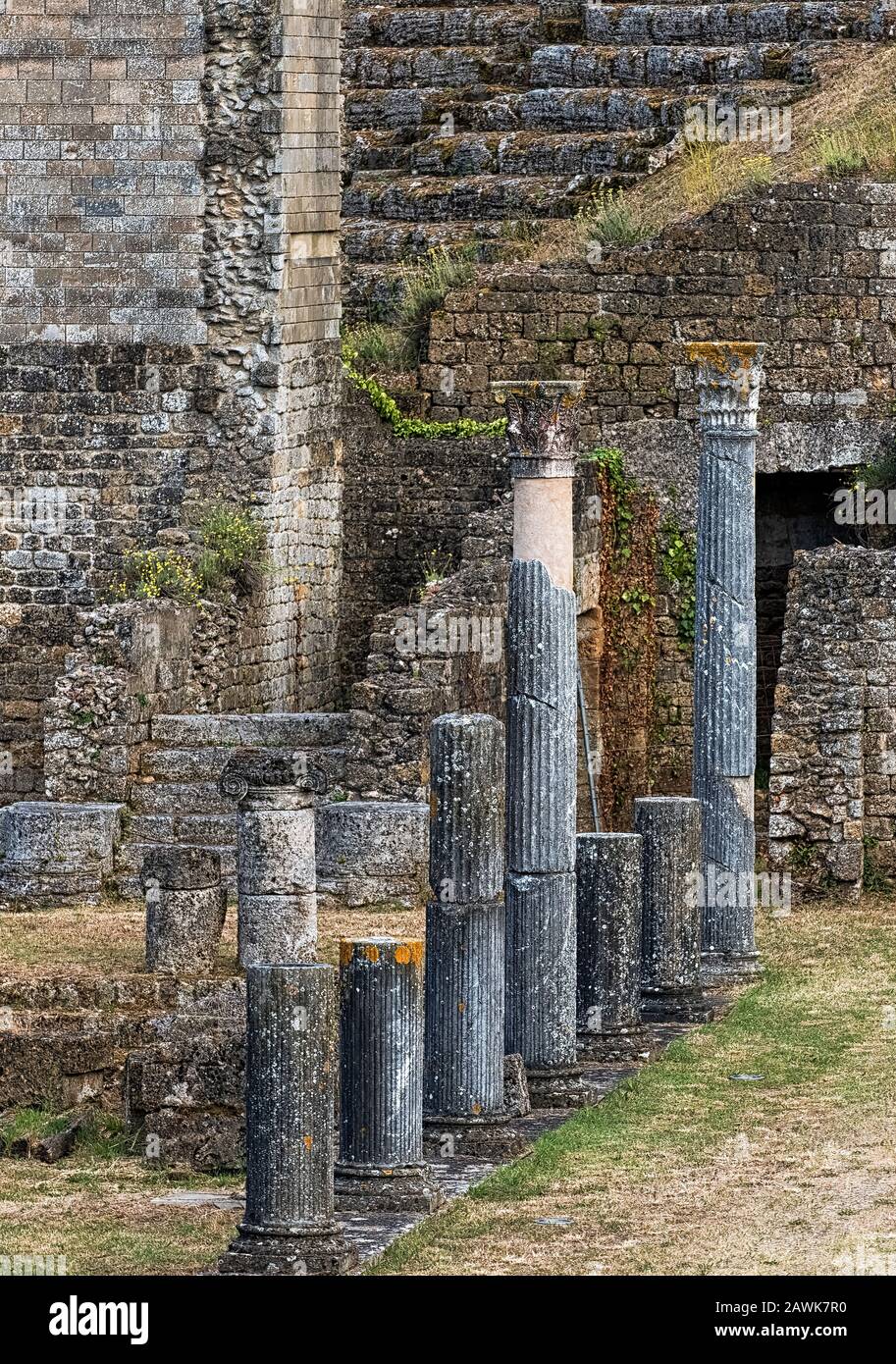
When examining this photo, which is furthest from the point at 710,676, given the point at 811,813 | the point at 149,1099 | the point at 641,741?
the point at 149,1099

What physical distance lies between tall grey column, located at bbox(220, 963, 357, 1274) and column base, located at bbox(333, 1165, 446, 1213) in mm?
844

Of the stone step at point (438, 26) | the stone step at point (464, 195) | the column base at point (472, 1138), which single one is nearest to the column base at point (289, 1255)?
the column base at point (472, 1138)

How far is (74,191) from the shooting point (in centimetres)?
2394

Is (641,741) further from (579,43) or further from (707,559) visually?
(579,43)

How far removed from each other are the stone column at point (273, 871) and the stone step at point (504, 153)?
10.5 m

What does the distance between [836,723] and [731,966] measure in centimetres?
306

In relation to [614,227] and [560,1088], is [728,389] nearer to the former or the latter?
[560,1088]

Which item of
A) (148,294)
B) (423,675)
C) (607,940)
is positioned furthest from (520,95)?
(607,940)

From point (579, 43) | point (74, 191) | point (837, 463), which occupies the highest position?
point (579, 43)

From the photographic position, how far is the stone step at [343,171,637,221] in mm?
27469

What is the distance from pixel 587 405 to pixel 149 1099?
10.9m

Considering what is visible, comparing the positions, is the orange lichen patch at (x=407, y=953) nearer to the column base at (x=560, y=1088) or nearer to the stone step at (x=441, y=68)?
the column base at (x=560, y=1088)

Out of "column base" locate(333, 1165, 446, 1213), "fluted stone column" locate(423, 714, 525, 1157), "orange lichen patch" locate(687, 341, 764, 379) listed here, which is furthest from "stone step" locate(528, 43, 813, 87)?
"column base" locate(333, 1165, 446, 1213)

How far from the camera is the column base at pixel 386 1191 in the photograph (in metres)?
14.0
